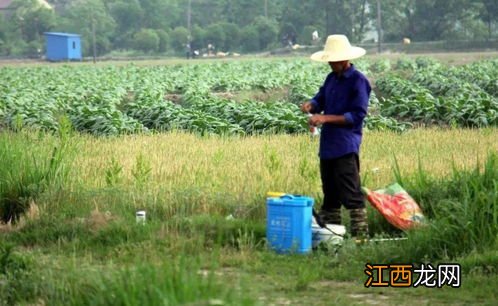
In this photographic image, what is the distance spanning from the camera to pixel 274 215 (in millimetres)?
9312

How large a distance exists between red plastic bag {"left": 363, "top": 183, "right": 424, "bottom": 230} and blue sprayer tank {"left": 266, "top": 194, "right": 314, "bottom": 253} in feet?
2.42

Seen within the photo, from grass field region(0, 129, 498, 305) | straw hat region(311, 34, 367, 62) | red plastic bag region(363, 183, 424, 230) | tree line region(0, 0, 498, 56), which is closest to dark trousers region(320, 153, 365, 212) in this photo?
red plastic bag region(363, 183, 424, 230)

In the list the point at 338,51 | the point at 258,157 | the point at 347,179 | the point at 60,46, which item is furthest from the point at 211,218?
Answer: the point at 60,46

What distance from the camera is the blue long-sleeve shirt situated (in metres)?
9.60

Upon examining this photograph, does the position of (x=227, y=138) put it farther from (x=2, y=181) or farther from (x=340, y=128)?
(x=340, y=128)

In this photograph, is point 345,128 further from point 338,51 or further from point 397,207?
point 397,207

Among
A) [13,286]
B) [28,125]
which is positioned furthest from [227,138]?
[13,286]

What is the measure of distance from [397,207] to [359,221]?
0.40 m

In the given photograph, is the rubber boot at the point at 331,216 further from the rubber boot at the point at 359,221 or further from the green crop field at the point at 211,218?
the green crop field at the point at 211,218

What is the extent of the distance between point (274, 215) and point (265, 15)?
301ft

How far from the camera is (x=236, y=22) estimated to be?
105250 millimetres

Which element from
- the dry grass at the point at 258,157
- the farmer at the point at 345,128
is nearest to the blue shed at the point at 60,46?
the dry grass at the point at 258,157

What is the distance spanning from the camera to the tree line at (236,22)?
8725 centimetres

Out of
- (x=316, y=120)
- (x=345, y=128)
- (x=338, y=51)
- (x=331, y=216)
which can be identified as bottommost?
(x=331, y=216)
